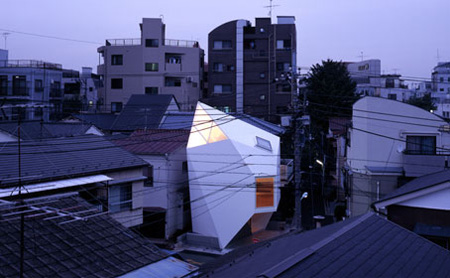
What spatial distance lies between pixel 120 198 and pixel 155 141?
27.2ft

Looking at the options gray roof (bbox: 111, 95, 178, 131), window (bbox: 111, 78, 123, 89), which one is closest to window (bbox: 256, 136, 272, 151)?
gray roof (bbox: 111, 95, 178, 131)

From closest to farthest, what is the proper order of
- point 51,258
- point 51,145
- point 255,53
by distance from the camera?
point 51,258 < point 51,145 < point 255,53

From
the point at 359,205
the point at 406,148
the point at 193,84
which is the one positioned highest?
the point at 193,84

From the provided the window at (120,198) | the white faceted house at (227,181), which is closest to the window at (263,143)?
the white faceted house at (227,181)

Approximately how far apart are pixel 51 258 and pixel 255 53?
3901cm

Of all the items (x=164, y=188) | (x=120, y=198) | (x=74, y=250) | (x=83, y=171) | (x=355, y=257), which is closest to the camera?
(x=355, y=257)

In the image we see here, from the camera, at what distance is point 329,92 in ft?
139

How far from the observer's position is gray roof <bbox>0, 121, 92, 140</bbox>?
2275 centimetres

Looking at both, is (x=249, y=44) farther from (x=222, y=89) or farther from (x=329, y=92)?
(x=329, y=92)

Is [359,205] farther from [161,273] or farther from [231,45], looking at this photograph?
[231,45]

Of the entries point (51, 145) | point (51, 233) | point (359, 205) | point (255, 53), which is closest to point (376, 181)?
point (359, 205)

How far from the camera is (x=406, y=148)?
2053 centimetres

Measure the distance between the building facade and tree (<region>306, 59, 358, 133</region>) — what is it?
8.52 feet

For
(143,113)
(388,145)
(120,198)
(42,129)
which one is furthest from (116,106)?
(388,145)
